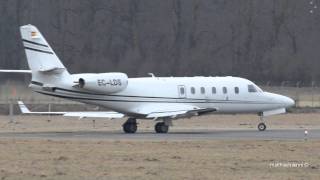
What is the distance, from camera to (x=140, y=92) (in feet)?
131

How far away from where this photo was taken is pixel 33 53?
38.3 metres

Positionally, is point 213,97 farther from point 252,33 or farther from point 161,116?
point 252,33

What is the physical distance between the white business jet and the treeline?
95.9 ft

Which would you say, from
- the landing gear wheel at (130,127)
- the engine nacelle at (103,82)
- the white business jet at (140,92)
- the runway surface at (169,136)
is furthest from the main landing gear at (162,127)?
the runway surface at (169,136)

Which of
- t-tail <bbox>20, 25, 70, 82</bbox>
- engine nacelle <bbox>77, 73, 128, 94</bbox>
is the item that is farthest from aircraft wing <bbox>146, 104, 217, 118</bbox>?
t-tail <bbox>20, 25, 70, 82</bbox>

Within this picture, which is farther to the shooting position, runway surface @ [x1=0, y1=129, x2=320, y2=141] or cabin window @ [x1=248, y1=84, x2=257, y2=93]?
cabin window @ [x1=248, y1=84, x2=257, y2=93]

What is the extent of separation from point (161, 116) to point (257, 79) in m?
35.6

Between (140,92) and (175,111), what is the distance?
184cm

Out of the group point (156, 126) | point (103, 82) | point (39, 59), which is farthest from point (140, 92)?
point (39, 59)

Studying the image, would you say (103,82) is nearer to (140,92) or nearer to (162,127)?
(140,92)

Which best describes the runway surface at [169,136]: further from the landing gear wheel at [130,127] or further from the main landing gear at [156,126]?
the landing gear wheel at [130,127]

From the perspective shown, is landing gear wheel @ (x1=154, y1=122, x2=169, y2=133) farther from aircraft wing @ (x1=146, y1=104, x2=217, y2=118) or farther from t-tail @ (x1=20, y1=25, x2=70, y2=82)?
t-tail @ (x1=20, y1=25, x2=70, y2=82)

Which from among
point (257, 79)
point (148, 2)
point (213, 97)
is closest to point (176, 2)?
point (148, 2)

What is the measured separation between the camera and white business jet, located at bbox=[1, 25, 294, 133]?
38.2 metres
